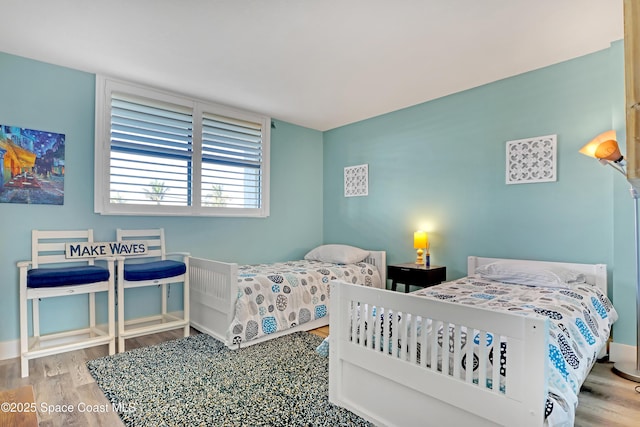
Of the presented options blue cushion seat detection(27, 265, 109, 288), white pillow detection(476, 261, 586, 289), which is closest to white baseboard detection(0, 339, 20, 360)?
blue cushion seat detection(27, 265, 109, 288)

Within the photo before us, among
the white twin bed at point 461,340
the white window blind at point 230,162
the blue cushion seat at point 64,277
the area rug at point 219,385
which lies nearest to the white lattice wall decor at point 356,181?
the white window blind at point 230,162

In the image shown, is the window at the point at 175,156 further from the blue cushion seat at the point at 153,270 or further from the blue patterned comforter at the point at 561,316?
the blue patterned comforter at the point at 561,316

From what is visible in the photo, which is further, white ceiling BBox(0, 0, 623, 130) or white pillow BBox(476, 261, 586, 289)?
white pillow BBox(476, 261, 586, 289)

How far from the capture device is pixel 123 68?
2939mm

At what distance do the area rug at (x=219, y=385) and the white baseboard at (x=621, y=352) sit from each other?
7.17ft

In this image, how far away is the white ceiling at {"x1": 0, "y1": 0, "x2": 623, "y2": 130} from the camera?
6.97ft

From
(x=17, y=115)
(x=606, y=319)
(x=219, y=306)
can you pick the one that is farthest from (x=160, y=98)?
(x=606, y=319)

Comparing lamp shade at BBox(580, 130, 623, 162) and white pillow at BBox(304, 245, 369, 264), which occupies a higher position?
lamp shade at BBox(580, 130, 623, 162)

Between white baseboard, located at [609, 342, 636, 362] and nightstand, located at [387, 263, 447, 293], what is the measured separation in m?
1.39

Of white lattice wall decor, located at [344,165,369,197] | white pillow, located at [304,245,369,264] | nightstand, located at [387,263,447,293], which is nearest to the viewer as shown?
nightstand, located at [387,263,447,293]

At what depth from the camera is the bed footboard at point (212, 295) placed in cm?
284

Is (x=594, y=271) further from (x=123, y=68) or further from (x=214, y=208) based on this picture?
(x=123, y=68)

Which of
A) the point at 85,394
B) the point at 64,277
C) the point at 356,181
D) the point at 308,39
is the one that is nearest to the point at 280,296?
the point at 85,394

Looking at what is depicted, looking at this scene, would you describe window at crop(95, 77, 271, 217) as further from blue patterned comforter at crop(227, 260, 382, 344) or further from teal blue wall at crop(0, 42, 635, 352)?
blue patterned comforter at crop(227, 260, 382, 344)
